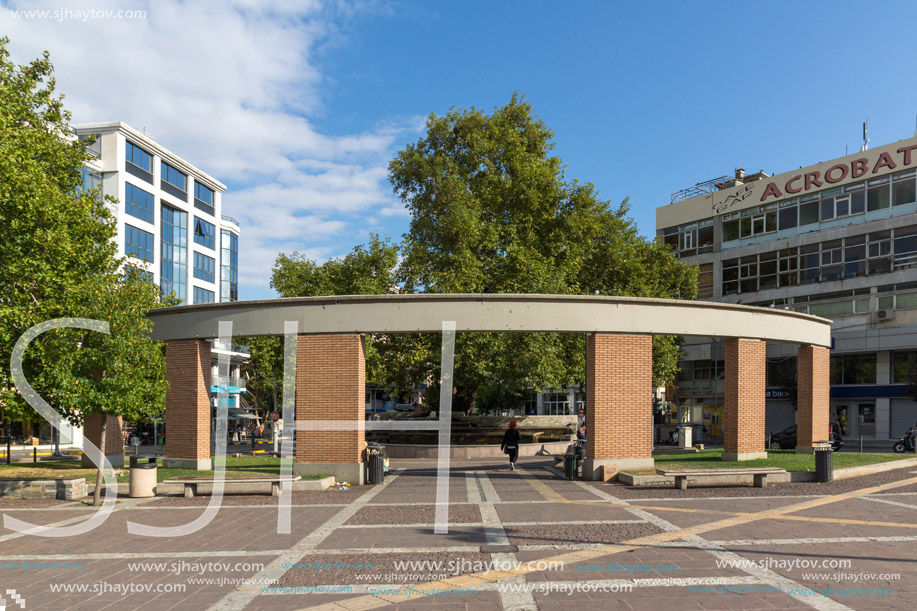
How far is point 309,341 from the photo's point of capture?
18000 millimetres

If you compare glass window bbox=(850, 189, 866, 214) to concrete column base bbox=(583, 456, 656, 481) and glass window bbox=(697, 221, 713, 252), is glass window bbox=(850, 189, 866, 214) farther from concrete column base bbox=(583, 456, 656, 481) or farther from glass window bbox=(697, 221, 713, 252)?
concrete column base bbox=(583, 456, 656, 481)

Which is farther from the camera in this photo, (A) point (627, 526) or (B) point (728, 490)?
(B) point (728, 490)

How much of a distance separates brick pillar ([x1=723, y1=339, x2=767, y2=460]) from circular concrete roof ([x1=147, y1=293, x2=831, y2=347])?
1.77 metres

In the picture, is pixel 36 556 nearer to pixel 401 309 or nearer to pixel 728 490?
pixel 401 309

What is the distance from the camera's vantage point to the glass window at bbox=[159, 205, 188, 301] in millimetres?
52250

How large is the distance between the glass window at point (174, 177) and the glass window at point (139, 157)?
6.97ft

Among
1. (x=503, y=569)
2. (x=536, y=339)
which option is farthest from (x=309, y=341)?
(x=536, y=339)

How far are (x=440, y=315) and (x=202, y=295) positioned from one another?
4669cm

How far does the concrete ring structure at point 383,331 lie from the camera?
17750 millimetres

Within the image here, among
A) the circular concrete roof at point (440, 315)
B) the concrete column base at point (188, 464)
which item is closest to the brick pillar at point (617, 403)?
the circular concrete roof at point (440, 315)

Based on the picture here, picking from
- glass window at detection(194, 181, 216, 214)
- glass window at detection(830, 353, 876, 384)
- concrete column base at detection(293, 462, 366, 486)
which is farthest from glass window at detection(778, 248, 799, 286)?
glass window at detection(194, 181, 216, 214)

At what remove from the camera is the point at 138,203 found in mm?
48281

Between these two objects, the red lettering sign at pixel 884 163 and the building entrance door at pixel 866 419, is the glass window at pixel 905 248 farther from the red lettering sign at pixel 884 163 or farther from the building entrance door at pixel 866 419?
the building entrance door at pixel 866 419

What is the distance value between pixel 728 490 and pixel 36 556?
48.5 ft
